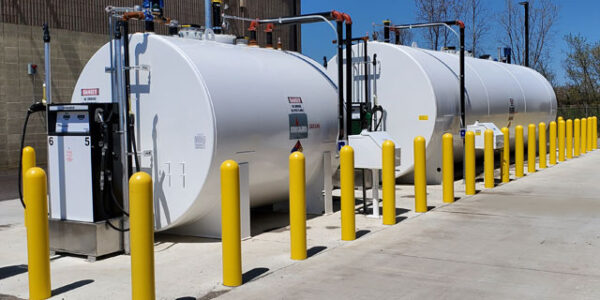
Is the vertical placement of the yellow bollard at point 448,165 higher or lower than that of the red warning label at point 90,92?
lower

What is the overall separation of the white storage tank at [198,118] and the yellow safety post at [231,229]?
140cm

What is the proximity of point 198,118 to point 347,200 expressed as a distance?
189 centimetres

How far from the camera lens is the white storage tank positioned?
733cm

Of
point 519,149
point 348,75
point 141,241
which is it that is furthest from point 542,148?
point 141,241

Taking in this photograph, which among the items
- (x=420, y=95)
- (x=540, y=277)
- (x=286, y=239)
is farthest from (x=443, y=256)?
(x=420, y=95)

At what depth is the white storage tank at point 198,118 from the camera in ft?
24.1

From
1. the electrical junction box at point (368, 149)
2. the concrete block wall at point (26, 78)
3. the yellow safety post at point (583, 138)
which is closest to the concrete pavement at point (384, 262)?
the electrical junction box at point (368, 149)

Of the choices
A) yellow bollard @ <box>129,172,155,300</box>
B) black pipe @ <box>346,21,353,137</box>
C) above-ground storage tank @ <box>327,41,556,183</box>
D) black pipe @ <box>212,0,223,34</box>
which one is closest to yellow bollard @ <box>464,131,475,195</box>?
above-ground storage tank @ <box>327,41,556,183</box>

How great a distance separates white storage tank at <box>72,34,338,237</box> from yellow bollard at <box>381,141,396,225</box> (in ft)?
3.90

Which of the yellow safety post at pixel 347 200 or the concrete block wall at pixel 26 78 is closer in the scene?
the yellow safety post at pixel 347 200

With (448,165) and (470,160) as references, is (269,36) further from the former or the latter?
(470,160)

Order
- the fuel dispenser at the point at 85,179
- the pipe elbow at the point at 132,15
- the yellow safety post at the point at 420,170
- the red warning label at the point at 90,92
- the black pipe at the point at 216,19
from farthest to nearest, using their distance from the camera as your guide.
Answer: the yellow safety post at the point at 420,170
the black pipe at the point at 216,19
the red warning label at the point at 90,92
the pipe elbow at the point at 132,15
the fuel dispenser at the point at 85,179

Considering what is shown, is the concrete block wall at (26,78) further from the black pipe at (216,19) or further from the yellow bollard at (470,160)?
the yellow bollard at (470,160)

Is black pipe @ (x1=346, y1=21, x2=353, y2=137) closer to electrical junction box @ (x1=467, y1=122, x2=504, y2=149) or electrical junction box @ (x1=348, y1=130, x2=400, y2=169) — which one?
electrical junction box @ (x1=348, y1=130, x2=400, y2=169)
